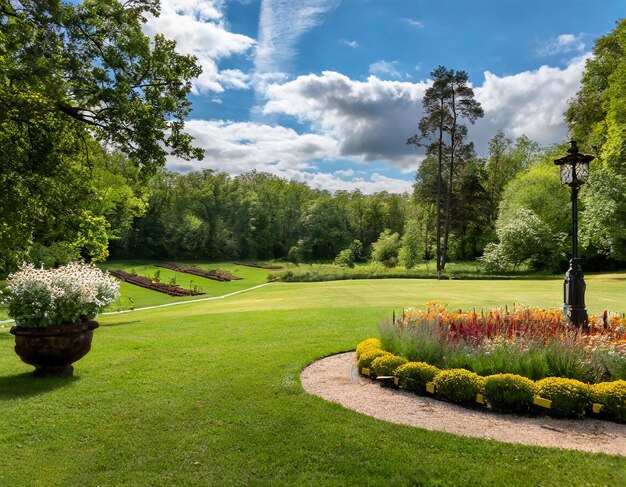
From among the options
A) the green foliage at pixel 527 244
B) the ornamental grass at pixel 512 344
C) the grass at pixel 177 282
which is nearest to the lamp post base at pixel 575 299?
the ornamental grass at pixel 512 344

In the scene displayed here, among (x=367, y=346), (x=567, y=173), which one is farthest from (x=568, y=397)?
(x=567, y=173)

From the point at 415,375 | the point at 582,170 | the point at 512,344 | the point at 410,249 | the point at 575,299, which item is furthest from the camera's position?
the point at 410,249

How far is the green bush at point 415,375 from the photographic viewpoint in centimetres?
658

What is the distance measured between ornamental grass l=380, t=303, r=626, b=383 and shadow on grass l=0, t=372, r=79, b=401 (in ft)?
18.1

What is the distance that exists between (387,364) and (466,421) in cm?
178

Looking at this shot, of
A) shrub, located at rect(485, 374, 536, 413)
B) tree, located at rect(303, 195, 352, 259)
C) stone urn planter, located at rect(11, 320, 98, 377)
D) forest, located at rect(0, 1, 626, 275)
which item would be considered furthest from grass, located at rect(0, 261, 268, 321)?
shrub, located at rect(485, 374, 536, 413)

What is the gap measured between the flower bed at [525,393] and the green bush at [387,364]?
45 centimetres

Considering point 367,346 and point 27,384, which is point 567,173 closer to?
point 367,346

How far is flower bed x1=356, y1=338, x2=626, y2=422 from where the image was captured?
216 inches

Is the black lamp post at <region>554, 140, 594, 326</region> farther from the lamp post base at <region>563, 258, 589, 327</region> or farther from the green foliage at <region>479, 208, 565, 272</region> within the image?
the green foliage at <region>479, 208, 565, 272</region>

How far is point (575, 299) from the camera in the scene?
8.77m

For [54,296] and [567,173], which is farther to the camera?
[567,173]

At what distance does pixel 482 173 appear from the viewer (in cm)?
5519

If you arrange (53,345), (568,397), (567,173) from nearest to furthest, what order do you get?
(568,397) → (53,345) → (567,173)
